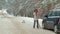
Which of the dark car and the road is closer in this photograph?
the dark car

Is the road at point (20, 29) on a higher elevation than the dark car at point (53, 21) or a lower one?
lower

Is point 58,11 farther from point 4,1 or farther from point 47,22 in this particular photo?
point 4,1

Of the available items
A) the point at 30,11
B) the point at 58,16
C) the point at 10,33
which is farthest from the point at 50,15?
the point at 30,11

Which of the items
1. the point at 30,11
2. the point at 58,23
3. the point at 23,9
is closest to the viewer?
the point at 58,23

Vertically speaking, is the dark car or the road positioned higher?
the dark car

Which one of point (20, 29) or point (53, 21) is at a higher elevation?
point (53, 21)

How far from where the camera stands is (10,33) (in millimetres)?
15828

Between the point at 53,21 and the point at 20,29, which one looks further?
the point at 20,29

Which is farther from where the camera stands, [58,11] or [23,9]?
[23,9]

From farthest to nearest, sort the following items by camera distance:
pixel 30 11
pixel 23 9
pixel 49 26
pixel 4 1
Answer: pixel 4 1 < pixel 23 9 < pixel 30 11 < pixel 49 26

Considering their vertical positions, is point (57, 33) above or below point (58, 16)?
below

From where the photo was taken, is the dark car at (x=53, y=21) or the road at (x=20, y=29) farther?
the road at (x=20, y=29)

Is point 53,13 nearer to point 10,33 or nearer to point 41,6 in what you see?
point 10,33

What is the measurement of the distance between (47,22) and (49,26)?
441 millimetres
